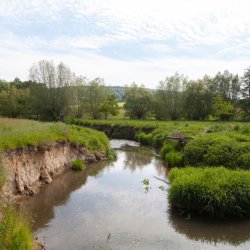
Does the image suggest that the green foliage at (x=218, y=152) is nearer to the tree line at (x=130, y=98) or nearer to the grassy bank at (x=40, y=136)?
the grassy bank at (x=40, y=136)

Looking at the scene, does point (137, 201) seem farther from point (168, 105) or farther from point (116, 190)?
point (168, 105)

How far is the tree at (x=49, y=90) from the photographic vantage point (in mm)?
57125

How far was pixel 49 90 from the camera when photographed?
57500mm

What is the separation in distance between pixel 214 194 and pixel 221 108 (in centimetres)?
4912

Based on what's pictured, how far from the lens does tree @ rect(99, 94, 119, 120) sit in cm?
6425

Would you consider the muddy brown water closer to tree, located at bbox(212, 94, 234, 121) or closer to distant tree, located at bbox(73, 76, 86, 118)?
tree, located at bbox(212, 94, 234, 121)

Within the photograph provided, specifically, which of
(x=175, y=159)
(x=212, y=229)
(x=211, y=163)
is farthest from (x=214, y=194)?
(x=175, y=159)

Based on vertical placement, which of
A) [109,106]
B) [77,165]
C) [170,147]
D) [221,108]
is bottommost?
[77,165]

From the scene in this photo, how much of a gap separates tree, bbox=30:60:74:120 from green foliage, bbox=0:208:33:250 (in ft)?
158

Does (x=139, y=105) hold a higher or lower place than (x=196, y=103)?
lower

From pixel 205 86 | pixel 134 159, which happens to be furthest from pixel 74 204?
pixel 205 86

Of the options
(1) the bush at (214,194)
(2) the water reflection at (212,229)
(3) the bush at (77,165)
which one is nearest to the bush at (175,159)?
(3) the bush at (77,165)

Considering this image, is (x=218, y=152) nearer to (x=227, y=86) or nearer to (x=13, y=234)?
(x=13, y=234)

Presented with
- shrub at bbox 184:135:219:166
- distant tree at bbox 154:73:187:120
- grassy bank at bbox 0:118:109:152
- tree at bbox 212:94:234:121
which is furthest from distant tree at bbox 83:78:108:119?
shrub at bbox 184:135:219:166
